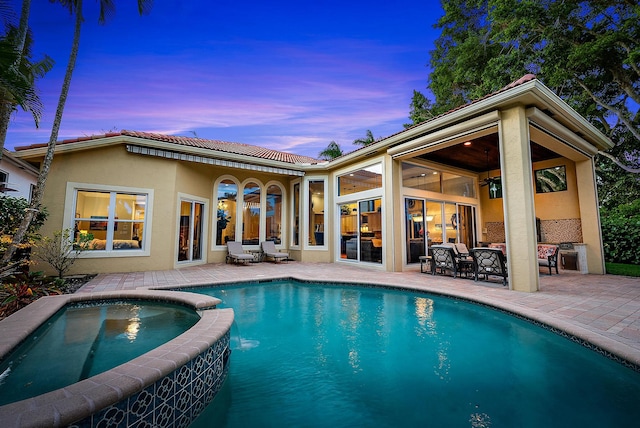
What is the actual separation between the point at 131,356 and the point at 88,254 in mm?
6592

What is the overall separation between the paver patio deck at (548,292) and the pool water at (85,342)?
143cm

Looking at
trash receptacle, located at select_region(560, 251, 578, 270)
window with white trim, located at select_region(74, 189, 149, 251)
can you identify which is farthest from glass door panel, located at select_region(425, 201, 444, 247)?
window with white trim, located at select_region(74, 189, 149, 251)

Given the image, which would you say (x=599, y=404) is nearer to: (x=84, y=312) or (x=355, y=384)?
(x=355, y=384)

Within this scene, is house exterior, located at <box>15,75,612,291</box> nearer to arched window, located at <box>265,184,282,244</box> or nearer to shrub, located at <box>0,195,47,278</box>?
arched window, located at <box>265,184,282,244</box>

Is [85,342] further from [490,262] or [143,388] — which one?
[490,262]

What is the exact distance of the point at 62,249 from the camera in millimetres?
7668

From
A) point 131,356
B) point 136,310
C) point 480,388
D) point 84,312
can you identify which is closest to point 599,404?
point 480,388

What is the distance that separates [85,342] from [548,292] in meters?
8.60

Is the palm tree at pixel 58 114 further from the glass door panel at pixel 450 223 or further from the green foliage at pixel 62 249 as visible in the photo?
the glass door panel at pixel 450 223

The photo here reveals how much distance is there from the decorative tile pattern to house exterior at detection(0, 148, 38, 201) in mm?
9780

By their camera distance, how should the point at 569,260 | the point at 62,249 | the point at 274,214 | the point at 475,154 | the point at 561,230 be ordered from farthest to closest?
the point at 274,214, the point at 561,230, the point at 475,154, the point at 569,260, the point at 62,249

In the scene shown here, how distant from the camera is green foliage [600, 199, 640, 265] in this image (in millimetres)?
9696

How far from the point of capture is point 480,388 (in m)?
2.76

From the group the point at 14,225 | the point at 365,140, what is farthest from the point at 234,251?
the point at 365,140
